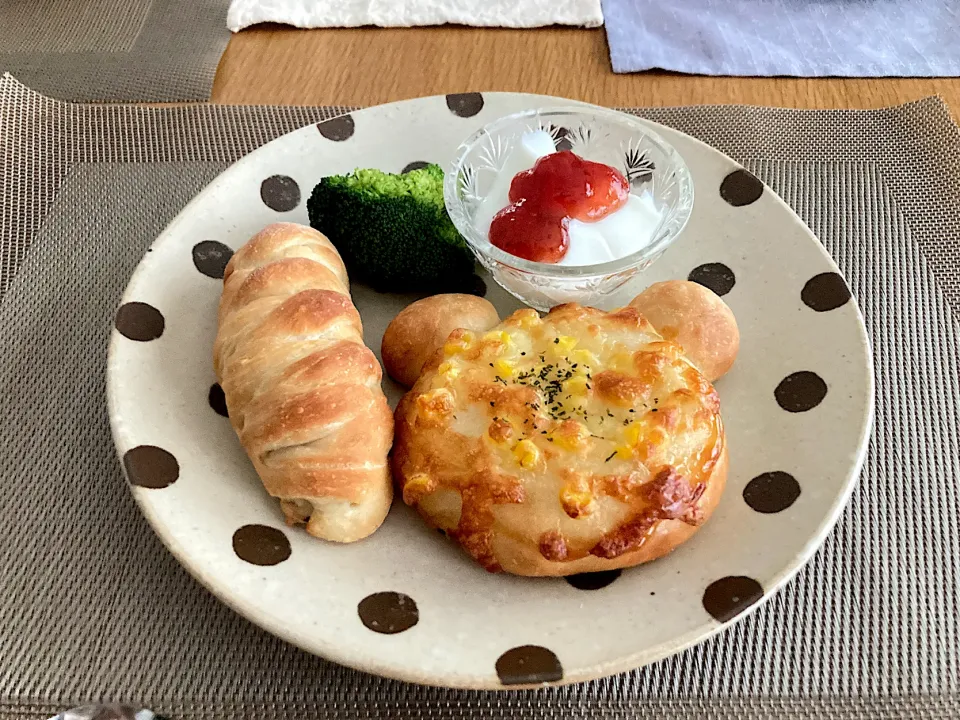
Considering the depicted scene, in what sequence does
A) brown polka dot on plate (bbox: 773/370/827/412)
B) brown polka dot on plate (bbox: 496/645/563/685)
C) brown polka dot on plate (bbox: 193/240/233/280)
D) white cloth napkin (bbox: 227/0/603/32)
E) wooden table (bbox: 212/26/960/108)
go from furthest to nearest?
1. white cloth napkin (bbox: 227/0/603/32)
2. wooden table (bbox: 212/26/960/108)
3. brown polka dot on plate (bbox: 193/240/233/280)
4. brown polka dot on plate (bbox: 773/370/827/412)
5. brown polka dot on plate (bbox: 496/645/563/685)

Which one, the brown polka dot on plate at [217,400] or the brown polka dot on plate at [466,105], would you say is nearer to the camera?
the brown polka dot on plate at [217,400]

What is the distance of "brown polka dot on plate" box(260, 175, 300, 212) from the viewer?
196 centimetres

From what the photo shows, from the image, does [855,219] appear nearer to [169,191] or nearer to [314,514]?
[314,514]

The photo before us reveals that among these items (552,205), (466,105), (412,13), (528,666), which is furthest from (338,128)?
(528,666)

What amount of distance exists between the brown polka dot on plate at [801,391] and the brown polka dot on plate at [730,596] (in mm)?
417

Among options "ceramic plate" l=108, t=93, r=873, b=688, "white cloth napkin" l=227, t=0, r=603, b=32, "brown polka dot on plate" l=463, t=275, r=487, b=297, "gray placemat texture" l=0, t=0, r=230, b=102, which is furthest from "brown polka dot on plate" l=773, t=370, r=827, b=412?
"gray placemat texture" l=0, t=0, r=230, b=102

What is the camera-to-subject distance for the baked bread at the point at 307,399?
4.41 ft

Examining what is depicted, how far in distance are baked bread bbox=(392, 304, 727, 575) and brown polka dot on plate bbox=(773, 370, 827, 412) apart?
0.74ft

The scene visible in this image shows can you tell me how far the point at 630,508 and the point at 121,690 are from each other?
905 mm

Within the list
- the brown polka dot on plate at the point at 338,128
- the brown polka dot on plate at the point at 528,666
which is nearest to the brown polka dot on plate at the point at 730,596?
the brown polka dot on plate at the point at 528,666

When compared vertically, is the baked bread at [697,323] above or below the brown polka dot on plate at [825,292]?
below

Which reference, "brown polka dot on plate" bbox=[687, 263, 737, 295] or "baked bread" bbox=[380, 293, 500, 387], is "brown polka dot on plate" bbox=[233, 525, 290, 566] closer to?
"baked bread" bbox=[380, 293, 500, 387]

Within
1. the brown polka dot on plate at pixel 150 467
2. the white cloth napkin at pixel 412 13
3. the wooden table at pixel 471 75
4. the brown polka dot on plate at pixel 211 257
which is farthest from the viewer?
the white cloth napkin at pixel 412 13

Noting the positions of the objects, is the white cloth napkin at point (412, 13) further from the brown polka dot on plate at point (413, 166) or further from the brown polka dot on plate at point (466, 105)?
the brown polka dot on plate at point (413, 166)
